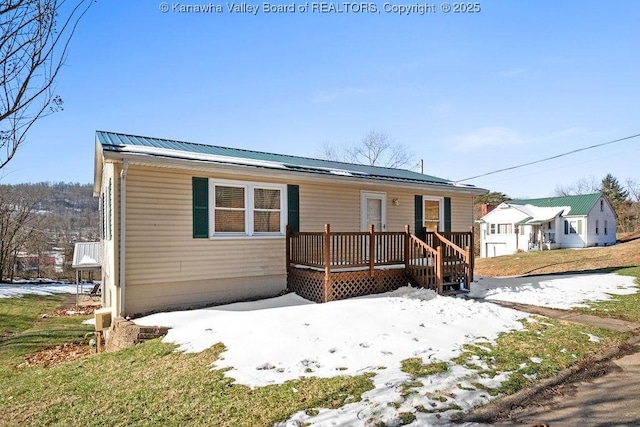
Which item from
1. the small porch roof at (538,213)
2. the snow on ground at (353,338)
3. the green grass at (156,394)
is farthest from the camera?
the small porch roof at (538,213)

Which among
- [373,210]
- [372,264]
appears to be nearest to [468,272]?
[372,264]

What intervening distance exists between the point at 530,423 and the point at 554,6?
11721 mm

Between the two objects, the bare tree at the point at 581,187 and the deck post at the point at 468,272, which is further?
the bare tree at the point at 581,187

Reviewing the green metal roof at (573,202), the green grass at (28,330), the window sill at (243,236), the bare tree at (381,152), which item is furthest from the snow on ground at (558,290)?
the green metal roof at (573,202)

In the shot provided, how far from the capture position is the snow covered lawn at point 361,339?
3553 millimetres

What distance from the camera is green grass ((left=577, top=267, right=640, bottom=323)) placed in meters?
7.22

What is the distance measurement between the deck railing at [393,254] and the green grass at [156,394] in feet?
12.2

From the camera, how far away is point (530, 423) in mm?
3119

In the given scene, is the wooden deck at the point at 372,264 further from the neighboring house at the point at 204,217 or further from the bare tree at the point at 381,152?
the bare tree at the point at 381,152

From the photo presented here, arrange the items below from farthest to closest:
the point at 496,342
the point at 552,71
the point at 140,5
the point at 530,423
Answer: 1. the point at 552,71
2. the point at 140,5
3. the point at 496,342
4. the point at 530,423

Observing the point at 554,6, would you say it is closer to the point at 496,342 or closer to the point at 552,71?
the point at 552,71

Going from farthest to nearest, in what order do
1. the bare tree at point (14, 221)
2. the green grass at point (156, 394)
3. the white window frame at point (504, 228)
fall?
the white window frame at point (504, 228), the bare tree at point (14, 221), the green grass at point (156, 394)

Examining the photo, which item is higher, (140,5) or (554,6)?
(554,6)

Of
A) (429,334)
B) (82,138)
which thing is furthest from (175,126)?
(429,334)
